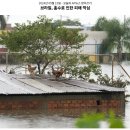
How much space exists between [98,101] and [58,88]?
2.81 ft

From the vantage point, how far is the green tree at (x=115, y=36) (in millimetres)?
23844

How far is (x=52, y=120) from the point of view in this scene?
8227 mm

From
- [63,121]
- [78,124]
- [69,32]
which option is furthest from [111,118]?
[69,32]

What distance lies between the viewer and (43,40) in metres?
13.9

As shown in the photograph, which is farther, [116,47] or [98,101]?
[116,47]

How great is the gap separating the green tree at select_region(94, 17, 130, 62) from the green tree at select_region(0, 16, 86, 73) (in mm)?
8495

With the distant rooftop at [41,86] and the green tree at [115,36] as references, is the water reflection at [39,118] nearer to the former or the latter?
the distant rooftop at [41,86]

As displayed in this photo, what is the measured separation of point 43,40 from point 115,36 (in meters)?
A: 12.0

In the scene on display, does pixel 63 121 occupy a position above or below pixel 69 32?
below

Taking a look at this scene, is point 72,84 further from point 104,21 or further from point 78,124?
point 104,21

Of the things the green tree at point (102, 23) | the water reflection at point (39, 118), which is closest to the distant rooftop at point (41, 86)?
the water reflection at point (39, 118)

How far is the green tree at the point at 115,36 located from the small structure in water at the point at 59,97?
459 inches

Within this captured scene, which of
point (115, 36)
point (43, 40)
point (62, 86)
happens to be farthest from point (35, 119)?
point (115, 36)

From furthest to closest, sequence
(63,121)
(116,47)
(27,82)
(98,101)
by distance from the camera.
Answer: (116,47), (27,82), (98,101), (63,121)
